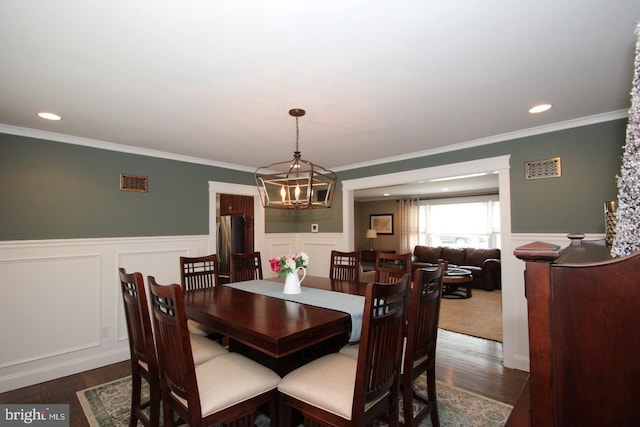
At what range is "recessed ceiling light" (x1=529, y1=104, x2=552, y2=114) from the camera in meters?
2.37

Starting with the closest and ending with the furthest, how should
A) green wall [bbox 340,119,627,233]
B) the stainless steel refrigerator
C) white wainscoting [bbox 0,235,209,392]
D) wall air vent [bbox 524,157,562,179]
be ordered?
green wall [bbox 340,119,627,233] → white wainscoting [bbox 0,235,209,392] → wall air vent [bbox 524,157,562,179] → the stainless steel refrigerator

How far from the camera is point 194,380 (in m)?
1.42

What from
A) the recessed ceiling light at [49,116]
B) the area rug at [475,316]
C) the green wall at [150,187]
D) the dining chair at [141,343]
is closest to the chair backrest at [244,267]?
the green wall at [150,187]

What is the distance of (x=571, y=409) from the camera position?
0.77 m

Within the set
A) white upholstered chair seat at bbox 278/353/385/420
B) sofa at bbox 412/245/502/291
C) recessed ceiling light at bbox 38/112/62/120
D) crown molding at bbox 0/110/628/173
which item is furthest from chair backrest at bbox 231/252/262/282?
sofa at bbox 412/245/502/291

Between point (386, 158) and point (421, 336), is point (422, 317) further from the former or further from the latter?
point (386, 158)

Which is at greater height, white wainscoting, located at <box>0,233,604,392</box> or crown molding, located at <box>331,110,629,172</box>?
crown molding, located at <box>331,110,629,172</box>

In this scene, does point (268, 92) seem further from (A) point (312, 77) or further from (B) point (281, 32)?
(B) point (281, 32)

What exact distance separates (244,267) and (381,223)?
6.70 m

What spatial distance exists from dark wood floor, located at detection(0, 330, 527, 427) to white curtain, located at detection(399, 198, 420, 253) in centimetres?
518

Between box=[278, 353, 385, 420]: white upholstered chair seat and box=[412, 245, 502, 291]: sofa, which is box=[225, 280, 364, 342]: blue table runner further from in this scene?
box=[412, 245, 502, 291]: sofa

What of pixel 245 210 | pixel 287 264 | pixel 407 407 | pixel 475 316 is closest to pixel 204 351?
pixel 287 264

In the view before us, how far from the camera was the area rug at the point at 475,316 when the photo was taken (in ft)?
13.2

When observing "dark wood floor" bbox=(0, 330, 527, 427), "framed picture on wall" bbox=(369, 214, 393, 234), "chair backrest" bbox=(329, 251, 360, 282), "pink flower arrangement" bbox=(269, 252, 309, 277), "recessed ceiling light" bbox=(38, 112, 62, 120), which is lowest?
"dark wood floor" bbox=(0, 330, 527, 427)
